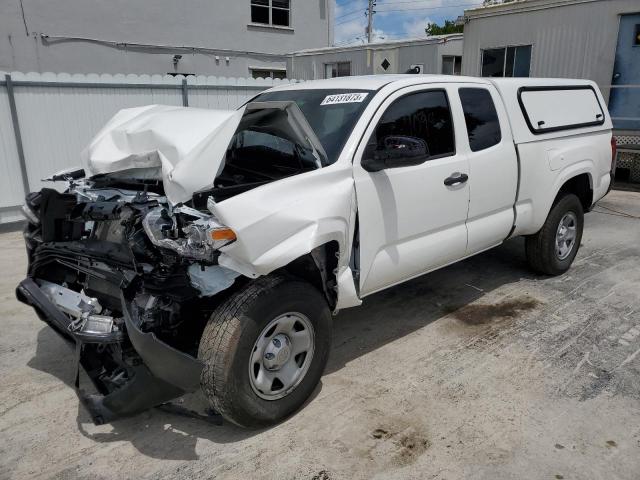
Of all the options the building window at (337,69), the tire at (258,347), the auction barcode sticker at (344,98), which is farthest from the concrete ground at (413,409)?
the building window at (337,69)

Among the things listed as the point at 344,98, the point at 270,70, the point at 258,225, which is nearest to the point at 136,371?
the point at 258,225

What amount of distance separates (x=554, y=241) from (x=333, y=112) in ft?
9.51

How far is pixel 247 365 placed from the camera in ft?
9.46

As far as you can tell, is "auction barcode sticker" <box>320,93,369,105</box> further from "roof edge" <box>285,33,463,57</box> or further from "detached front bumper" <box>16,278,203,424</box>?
"roof edge" <box>285,33,463,57</box>

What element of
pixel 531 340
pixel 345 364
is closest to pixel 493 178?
pixel 531 340

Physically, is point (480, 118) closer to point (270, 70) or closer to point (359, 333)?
point (359, 333)

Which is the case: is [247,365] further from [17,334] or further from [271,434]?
[17,334]

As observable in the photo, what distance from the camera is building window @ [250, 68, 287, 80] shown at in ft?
62.7

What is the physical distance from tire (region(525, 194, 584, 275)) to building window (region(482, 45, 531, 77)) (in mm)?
8091

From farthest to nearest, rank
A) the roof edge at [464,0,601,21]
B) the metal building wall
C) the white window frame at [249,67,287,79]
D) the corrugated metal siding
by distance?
the white window frame at [249,67,287,79]
the roof edge at [464,0,601,21]
the metal building wall
the corrugated metal siding

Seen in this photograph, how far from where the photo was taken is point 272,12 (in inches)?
747

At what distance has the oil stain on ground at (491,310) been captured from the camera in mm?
4631

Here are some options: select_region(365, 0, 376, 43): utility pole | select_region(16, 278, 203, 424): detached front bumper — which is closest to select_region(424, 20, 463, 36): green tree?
select_region(365, 0, 376, 43): utility pole

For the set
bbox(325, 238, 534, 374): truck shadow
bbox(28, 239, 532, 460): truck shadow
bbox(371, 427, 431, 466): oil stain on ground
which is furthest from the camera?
bbox(325, 238, 534, 374): truck shadow
